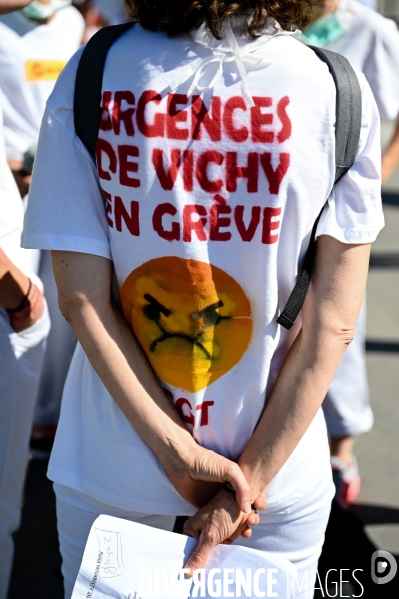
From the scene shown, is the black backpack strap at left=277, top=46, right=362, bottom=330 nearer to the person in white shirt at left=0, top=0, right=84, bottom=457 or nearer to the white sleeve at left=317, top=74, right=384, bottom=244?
the white sleeve at left=317, top=74, right=384, bottom=244

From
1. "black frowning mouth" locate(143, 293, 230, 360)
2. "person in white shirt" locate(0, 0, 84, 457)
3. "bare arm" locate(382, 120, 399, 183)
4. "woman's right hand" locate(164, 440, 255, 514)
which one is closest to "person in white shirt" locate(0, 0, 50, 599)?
"black frowning mouth" locate(143, 293, 230, 360)

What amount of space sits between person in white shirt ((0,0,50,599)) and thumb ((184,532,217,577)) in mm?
766

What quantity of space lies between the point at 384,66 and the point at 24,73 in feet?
4.37

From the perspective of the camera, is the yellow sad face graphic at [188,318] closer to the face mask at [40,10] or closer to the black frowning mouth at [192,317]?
the black frowning mouth at [192,317]

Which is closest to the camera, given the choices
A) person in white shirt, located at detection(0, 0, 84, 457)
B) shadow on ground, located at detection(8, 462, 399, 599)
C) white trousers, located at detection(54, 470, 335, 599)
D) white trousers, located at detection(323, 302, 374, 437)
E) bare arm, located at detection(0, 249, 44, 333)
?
white trousers, located at detection(54, 470, 335, 599)

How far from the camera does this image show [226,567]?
128 cm

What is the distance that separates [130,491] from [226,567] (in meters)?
0.22

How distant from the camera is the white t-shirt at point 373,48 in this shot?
2406mm

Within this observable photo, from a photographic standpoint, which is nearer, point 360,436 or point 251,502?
point 251,502

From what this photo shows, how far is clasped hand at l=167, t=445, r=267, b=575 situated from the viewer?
4.21ft

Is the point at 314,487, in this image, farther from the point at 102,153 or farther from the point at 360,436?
the point at 360,436

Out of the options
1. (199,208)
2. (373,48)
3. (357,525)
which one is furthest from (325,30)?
(357,525)

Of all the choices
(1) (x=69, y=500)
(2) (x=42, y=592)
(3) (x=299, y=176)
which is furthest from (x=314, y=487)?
(2) (x=42, y=592)

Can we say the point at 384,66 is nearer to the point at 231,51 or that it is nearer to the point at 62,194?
the point at 231,51
